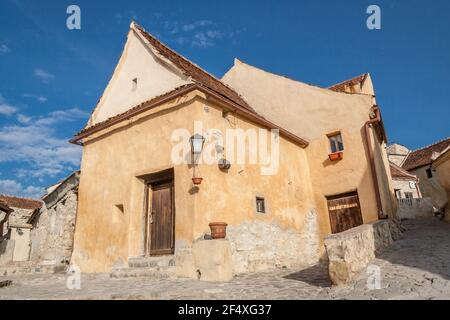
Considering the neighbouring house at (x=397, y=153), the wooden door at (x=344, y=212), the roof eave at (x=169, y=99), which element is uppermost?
the neighbouring house at (x=397, y=153)

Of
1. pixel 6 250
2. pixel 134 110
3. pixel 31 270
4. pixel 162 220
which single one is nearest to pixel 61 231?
pixel 31 270

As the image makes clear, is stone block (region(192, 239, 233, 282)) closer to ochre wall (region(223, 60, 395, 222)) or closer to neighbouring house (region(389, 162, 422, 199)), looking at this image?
ochre wall (region(223, 60, 395, 222))

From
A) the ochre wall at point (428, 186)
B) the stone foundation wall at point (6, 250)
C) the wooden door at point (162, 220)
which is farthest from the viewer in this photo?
the ochre wall at point (428, 186)

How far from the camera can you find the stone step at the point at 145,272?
21.9ft

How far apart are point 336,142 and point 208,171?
Result: 6703mm

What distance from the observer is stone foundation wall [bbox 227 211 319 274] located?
299 inches

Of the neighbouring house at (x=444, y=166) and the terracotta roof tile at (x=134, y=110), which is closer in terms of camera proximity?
the terracotta roof tile at (x=134, y=110)

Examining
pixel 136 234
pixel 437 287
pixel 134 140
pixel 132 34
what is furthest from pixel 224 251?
pixel 132 34

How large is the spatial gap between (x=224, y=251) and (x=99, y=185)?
5.00 metres

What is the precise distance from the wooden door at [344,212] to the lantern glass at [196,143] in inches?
265

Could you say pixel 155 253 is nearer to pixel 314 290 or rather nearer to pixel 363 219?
pixel 314 290

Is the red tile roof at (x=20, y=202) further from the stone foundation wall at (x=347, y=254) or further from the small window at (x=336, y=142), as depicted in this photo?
the stone foundation wall at (x=347, y=254)

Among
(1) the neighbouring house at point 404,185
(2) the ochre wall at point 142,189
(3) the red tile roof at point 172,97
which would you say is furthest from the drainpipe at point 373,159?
(1) the neighbouring house at point 404,185

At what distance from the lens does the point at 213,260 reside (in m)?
6.24
